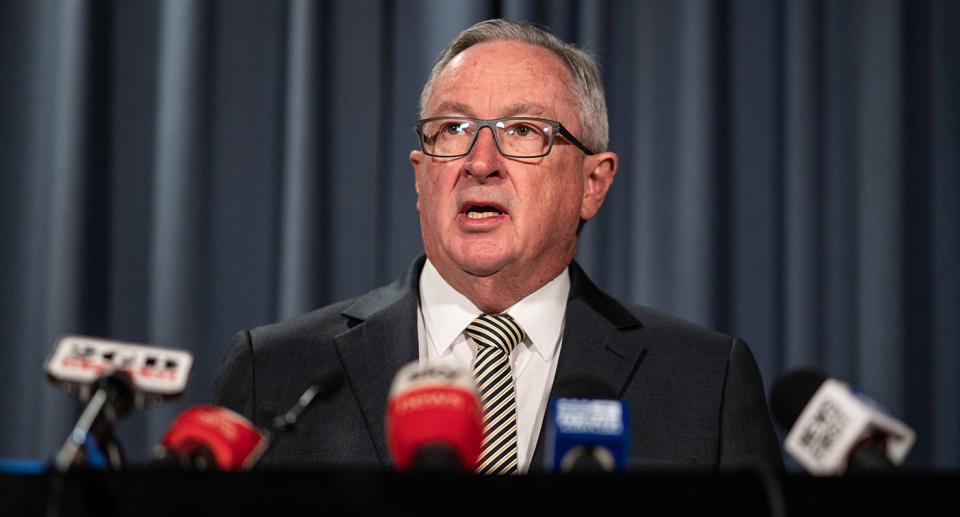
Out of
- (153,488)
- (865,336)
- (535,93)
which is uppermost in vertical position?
(535,93)

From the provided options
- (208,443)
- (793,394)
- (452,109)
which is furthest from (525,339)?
(208,443)

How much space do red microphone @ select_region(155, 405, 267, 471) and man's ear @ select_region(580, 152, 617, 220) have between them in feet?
3.91

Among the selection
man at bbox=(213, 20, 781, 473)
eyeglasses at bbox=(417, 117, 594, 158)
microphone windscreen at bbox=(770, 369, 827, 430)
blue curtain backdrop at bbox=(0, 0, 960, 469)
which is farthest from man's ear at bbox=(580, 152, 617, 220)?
microphone windscreen at bbox=(770, 369, 827, 430)

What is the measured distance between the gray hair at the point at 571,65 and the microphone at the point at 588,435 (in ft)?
3.70

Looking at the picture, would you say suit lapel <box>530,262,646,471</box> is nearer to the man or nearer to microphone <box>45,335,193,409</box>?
the man

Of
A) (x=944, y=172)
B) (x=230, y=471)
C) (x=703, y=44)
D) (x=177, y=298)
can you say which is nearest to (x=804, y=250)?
(x=944, y=172)

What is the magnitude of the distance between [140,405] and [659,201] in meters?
1.99

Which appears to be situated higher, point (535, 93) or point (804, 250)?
point (535, 93)

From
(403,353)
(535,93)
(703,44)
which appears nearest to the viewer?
(403,353)

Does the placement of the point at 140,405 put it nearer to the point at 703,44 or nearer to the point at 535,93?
the point at 535,93

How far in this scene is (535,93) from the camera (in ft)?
6.17

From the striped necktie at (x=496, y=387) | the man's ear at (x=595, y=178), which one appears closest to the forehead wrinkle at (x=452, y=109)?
the man's ear at (x=595, y=178)

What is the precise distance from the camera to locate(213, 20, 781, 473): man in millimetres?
1684

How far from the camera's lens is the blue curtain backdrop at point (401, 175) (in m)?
2.59
